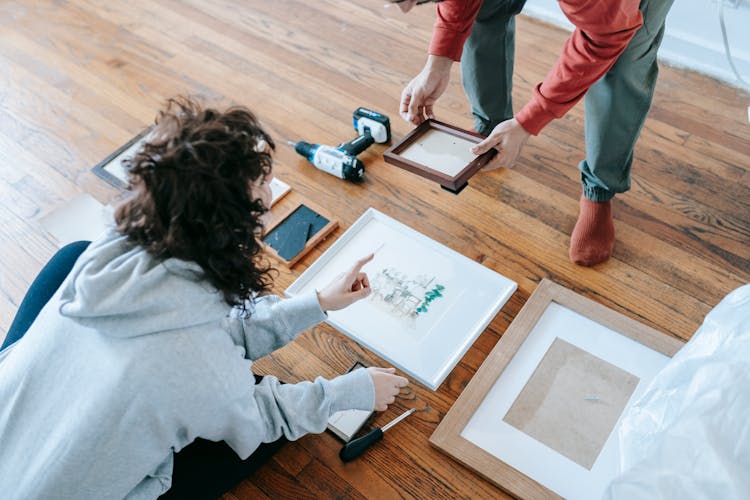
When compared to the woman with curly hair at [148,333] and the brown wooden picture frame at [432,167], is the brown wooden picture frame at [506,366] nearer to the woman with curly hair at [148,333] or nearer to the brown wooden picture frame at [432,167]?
the brown wooden picture frame at [432,167]

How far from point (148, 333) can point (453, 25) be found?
3.01ft

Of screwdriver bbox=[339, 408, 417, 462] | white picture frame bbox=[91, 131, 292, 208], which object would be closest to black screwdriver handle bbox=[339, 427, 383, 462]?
screwdriver bbox=[339, 408, 417, 462]

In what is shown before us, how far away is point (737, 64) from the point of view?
1759 millimetres

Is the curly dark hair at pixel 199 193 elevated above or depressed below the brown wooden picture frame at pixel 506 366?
above

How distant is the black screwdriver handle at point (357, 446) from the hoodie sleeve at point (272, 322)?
240 millimetres

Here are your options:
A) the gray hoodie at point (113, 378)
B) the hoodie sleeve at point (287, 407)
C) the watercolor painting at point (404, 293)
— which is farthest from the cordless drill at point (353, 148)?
the gray hoodie at point (113, 378)

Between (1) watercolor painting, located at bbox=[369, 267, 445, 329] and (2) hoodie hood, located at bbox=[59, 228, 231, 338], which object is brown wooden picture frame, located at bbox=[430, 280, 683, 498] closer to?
(1) watercolor painting, located at bbox=[369, 267, 445, 329]

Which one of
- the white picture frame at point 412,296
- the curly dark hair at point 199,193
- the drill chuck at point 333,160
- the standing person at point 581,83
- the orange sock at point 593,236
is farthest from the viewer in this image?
the drill chuck at point 333,160

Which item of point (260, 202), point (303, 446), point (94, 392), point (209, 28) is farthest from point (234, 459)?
point (209, 28)

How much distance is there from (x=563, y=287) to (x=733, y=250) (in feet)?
1.45

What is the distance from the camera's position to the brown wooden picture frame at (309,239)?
1454 millimetres

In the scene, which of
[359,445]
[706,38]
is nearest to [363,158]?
[359,445]

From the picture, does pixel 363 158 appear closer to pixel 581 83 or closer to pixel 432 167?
pixel 432 167

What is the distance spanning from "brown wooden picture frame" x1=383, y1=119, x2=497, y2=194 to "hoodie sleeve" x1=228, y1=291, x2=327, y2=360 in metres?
0.35
